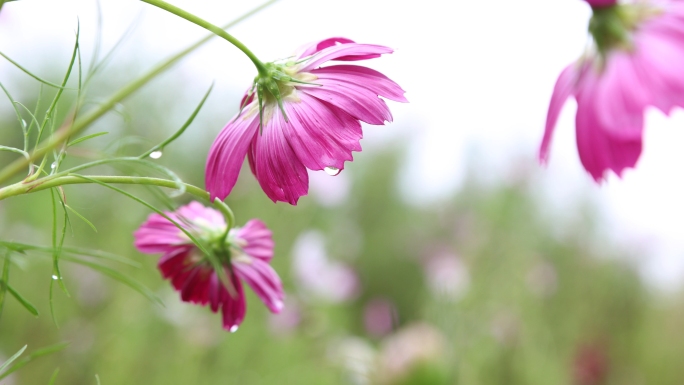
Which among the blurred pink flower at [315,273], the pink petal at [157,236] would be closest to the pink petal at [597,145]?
the pink petal at [157,236]

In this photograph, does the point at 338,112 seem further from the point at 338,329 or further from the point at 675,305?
the point at 675,305

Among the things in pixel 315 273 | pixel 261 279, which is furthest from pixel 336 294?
pixel 261 279

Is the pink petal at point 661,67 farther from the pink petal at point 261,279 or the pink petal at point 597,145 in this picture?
the pink petal at point 261,279

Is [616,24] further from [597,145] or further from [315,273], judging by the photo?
[315,273]

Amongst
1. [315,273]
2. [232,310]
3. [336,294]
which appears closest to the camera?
[232,310]

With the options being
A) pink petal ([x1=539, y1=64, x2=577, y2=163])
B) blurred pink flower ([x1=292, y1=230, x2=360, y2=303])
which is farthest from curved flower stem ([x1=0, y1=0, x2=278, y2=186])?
blurred pink flower ([x1=292, y1=230, x2=360, y2=303])

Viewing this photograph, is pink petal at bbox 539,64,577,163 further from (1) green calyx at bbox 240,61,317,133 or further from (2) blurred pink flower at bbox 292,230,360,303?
(2) blurred pink flower at bbox 292,230,360,303
